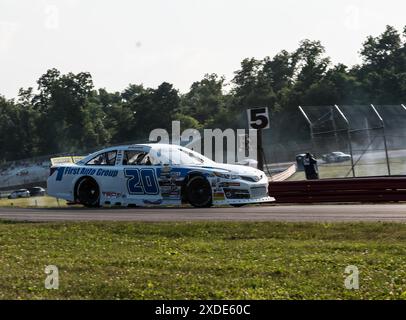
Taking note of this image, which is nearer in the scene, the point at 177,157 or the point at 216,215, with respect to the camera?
the point at 216,215

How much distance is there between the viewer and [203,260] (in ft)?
26.2

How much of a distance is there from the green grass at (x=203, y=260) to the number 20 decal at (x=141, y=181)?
148 inches

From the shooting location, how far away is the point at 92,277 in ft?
23.1

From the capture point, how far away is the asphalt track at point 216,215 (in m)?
12.2

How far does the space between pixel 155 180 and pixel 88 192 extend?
5.81ft

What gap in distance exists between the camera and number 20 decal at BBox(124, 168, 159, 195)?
15.4 meters

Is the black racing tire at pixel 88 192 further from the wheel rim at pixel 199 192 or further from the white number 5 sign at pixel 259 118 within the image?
the white number 5 sign at pixel 259 118

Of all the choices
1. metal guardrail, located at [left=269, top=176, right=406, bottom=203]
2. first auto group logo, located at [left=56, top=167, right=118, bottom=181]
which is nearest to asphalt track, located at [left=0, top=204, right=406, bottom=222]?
first auto group logo, located at [left=56, top=167, right=118, bottom=181]

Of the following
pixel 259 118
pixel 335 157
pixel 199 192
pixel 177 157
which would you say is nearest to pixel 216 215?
pixel 199 192

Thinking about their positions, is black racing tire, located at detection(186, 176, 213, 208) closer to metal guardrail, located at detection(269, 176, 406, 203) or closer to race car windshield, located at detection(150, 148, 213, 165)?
race car windshield, located at detection(150, 148, 213, 165)

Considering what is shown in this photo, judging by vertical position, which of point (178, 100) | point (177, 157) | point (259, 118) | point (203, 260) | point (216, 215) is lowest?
point (203, 260)

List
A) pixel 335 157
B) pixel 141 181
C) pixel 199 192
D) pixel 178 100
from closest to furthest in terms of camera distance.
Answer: pixel 199 192
pixel 141 181
pixel 335 157
pixel 178 100

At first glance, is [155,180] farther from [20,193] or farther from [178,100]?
[178,100]

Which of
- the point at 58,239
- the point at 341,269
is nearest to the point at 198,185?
the point at 58,239
